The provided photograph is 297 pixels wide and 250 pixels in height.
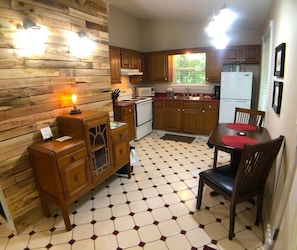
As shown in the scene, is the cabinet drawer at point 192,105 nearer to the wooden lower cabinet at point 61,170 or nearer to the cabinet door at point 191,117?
the cabinet door at point 191,117

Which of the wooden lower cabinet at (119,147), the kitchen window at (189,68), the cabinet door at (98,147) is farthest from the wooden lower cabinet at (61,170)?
the kitchen window at (189,68)

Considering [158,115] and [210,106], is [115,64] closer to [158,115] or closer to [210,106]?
[158,115]

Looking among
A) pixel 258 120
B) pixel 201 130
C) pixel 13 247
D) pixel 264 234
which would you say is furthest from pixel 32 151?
pixel 201 130

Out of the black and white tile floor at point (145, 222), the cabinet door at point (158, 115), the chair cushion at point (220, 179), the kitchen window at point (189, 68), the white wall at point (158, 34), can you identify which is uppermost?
the white wall at point (158, 34)

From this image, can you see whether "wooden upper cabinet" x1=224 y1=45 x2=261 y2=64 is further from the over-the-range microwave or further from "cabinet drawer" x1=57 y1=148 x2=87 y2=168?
"cabinet drawer" x1=57 y1=148 x2=87 y2=168

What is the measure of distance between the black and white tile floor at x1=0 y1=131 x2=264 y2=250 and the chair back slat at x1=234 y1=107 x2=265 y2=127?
3.92ft

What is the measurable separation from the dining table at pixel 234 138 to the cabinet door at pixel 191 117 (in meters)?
1.79

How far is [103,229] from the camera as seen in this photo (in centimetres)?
204

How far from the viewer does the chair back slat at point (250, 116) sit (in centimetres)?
289

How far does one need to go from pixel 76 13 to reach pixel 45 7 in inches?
17.6

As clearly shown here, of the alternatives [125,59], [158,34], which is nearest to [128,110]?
[125,59]

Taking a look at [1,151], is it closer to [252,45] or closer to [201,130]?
[201,130]

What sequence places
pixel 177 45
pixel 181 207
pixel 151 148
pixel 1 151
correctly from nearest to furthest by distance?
pixel 1 151
pixel 181 207
pixel 151 148
pixel 177 45

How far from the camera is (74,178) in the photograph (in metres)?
2.05
